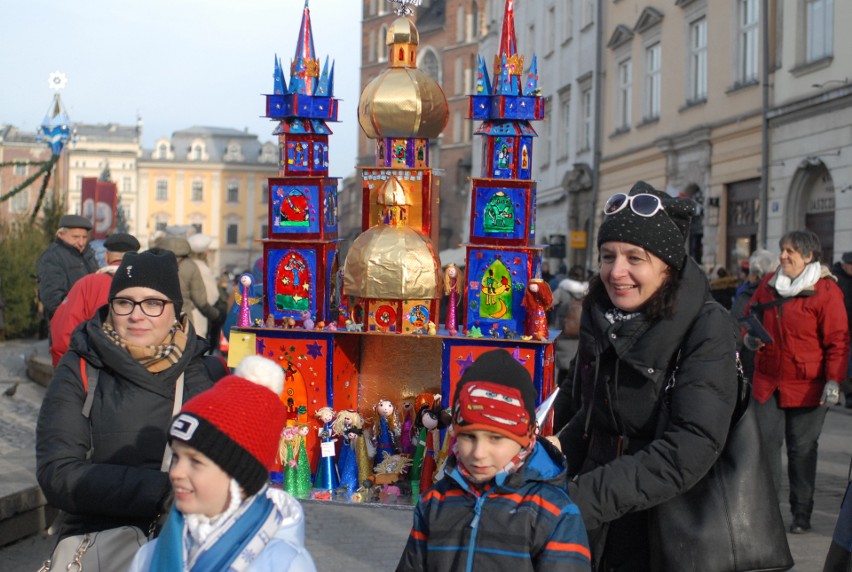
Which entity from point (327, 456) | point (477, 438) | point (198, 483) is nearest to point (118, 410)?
point (198, 483)

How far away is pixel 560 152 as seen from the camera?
118ft

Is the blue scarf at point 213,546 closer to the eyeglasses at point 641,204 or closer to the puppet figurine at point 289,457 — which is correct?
the eyeglasses at point 641,204

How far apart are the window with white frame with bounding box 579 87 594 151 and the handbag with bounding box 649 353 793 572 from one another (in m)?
29.5

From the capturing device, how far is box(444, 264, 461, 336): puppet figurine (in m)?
8.05

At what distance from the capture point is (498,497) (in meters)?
3.03

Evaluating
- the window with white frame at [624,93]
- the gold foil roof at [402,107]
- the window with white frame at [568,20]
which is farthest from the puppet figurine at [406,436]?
the window with white frame at [568,20]

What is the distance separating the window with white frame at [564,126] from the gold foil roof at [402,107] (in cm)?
2682

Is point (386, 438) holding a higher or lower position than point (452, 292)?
lower

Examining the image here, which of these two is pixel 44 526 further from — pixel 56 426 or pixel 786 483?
pixel 786 483

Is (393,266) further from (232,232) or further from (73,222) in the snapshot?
(232,232)

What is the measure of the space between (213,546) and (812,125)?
695 inches

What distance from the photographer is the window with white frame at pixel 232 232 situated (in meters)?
110

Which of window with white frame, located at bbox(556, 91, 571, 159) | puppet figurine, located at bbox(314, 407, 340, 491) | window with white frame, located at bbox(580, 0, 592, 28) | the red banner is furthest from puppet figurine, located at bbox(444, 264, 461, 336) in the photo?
window with white frame, located at bbox(556, 91, 571, 159)

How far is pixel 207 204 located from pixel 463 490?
356 ft
